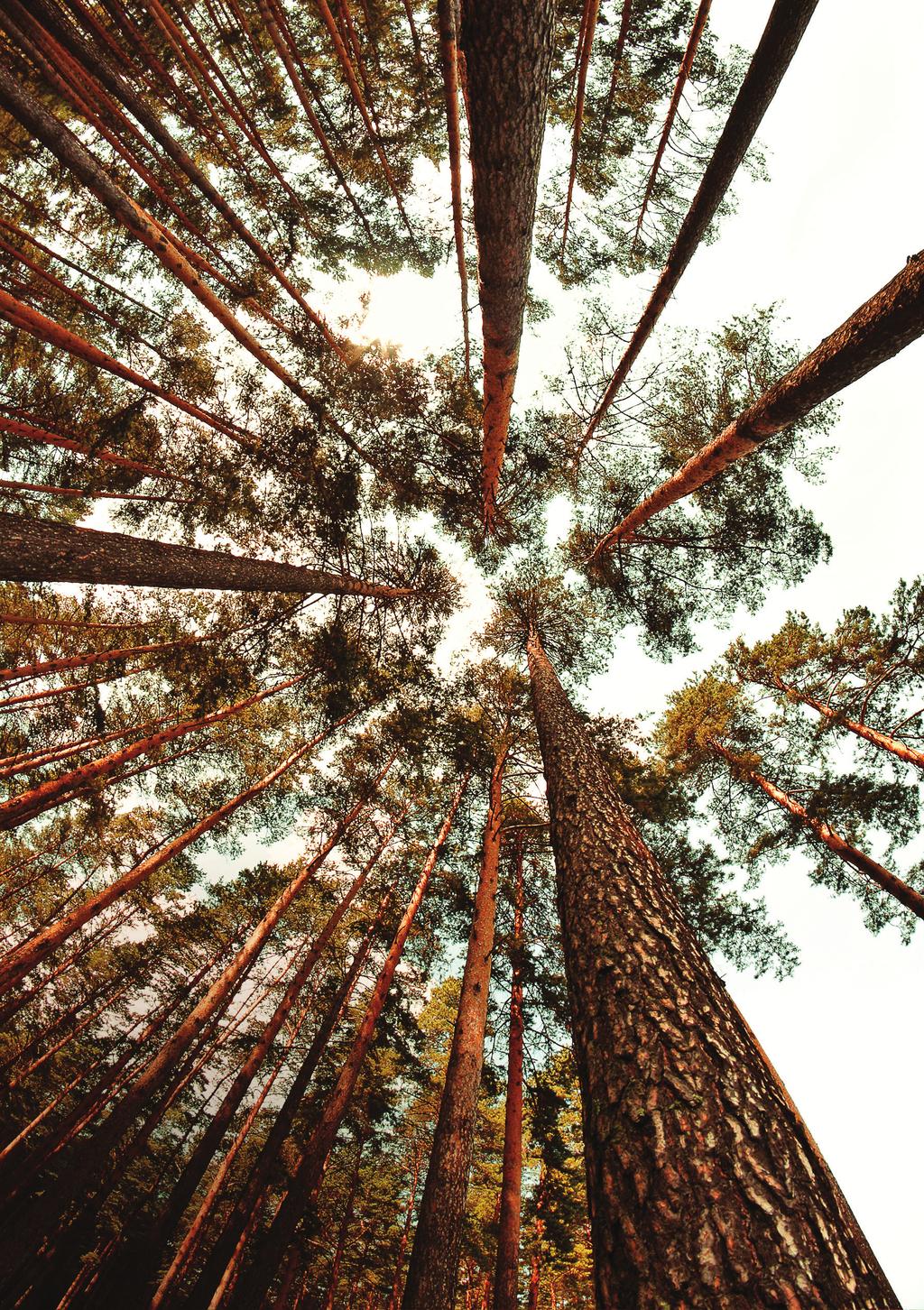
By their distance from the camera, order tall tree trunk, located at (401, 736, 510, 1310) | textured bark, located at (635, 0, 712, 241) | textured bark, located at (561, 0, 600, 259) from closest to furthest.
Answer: textured bark, located at (561, 0, 600, 259), textured bark, located at (635, 0, 712, 241), tall tree trunk, located at (401, 736, 510, 1310)

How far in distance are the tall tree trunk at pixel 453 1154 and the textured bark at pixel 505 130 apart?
25.9ft

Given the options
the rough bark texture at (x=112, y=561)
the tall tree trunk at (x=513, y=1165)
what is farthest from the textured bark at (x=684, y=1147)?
the tall tree trunk at (x=513, y=1165)

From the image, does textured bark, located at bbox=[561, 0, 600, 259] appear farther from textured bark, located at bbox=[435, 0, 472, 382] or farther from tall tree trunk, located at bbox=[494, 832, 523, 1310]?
tall tree trunk, located at bbox=[494, 832, 523, 1310]

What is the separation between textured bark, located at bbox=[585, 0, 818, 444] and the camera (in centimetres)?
335

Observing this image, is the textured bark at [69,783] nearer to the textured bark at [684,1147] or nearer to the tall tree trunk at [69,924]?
the tall tree trunk at [69,924]

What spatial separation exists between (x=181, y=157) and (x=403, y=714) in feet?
24.3

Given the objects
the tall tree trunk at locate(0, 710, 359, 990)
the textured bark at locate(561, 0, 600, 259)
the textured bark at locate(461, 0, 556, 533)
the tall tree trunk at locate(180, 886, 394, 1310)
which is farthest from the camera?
the tall tree trunk at locate(180, 886, 394, 1310)

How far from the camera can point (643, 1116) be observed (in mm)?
1834

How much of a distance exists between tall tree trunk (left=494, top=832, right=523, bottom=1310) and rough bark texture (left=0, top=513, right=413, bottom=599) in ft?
21.2

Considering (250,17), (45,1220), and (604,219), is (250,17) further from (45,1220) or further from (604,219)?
(45,1220)

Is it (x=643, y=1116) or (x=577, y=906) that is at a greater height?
(x=577, y=906)

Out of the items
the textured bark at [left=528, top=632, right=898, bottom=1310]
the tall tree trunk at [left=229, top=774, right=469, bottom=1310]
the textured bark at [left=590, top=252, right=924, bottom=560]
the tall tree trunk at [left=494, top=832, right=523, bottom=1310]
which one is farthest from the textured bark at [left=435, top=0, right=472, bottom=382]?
the tall tree trunk at [left=229, top=774, right=469, bottom=1310]

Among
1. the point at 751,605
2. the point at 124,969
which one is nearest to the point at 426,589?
the point at 751,605

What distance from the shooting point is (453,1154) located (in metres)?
5.31
